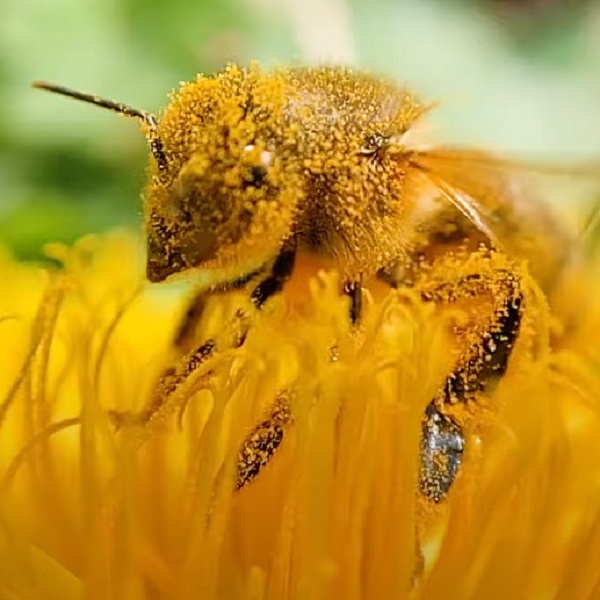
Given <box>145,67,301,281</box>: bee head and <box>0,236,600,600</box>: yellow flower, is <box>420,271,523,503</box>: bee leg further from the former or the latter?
<box>145,67,301,281</box>: bee head

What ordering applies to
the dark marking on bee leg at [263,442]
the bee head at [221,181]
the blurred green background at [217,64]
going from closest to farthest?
the bee head at [221,181] < the dark marking on bee leg at [263,442] < the blurred green background at [217,64]

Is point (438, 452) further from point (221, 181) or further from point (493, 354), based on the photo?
point (221, 181)

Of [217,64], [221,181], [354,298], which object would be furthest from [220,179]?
[217,64]

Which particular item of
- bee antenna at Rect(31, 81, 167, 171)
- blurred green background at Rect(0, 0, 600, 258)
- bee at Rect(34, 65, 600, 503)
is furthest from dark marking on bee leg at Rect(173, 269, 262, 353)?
blurred green background at Rect(0, 0, 600, 258)

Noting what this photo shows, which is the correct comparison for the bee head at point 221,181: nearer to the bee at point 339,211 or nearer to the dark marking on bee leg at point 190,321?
the bee at point 339,211

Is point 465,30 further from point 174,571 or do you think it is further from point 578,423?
point 174,571

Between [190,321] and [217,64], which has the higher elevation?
[217,64]

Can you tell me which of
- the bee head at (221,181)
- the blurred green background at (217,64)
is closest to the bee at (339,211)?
the bee head at (221,181)
